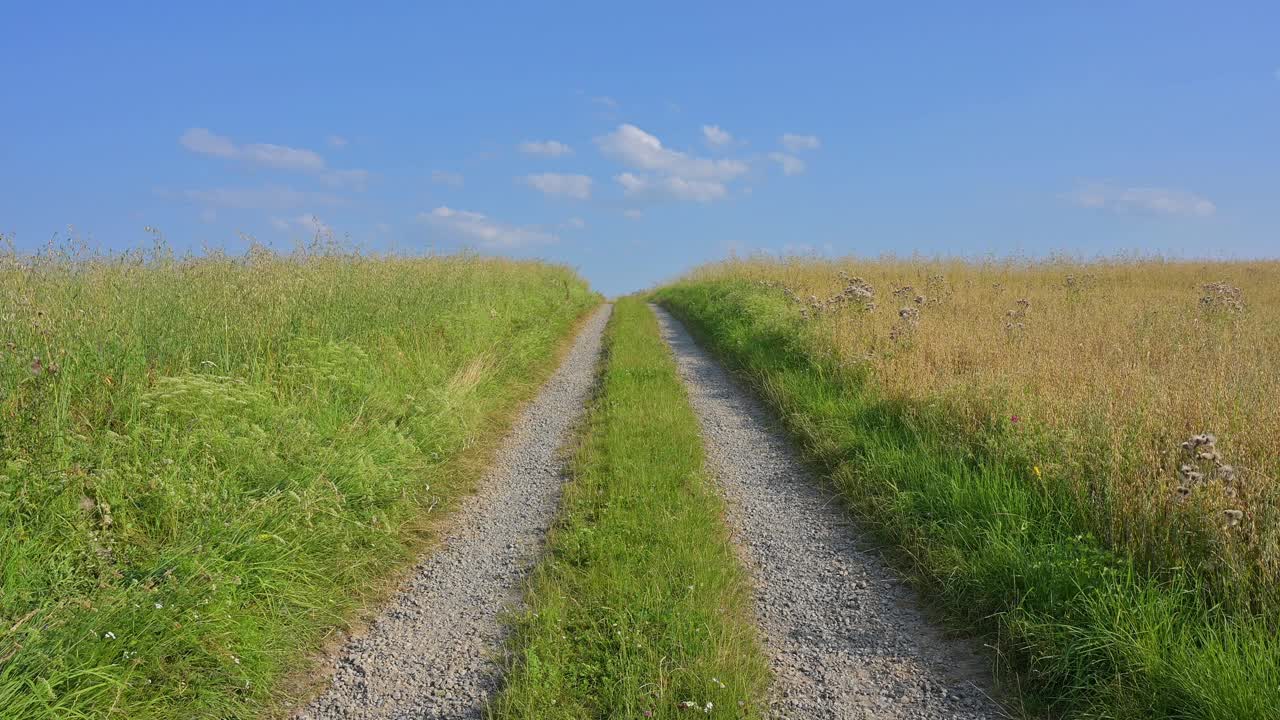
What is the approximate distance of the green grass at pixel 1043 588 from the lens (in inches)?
126

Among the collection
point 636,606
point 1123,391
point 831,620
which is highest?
point 1123,391

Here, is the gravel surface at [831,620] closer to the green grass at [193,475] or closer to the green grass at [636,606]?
the green grass at [636,606]

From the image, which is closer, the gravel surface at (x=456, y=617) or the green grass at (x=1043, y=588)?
the green grass at (x=1043, y=588)

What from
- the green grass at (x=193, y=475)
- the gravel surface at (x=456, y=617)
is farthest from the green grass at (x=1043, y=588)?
the green grass at (x=193, y=475)

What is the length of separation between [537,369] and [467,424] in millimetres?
4554

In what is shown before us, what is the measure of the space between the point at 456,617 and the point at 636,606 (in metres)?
1.19

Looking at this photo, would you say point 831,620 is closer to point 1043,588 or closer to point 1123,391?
point 1043,588

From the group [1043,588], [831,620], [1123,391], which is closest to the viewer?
[1043,588]

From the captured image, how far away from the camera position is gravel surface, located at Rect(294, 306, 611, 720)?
11.9 feet

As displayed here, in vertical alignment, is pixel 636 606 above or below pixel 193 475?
below

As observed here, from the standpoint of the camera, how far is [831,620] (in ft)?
14.1

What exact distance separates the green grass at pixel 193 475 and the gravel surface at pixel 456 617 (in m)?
0.29

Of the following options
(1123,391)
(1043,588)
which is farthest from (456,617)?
(1123,391)

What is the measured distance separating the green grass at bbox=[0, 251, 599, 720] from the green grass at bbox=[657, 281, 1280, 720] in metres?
3.87
